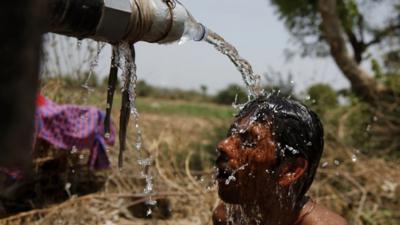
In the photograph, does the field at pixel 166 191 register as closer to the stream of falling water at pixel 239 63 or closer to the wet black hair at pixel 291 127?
the stream of falling water at pixel 239 63

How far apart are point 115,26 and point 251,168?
86 centimetres

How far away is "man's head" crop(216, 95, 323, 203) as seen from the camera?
219 cm

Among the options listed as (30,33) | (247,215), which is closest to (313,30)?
(247,215)

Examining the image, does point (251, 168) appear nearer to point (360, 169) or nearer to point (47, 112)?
point (47, 112)

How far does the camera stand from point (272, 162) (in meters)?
2.23

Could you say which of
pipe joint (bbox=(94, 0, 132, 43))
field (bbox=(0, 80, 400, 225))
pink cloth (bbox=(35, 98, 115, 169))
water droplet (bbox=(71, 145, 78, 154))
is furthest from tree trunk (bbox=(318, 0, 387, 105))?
pipe joint (bbox=(94, 0, 132, 43))

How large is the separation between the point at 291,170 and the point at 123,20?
970 millimetres

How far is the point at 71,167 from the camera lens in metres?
5.64

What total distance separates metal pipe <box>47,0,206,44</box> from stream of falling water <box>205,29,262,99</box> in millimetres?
293

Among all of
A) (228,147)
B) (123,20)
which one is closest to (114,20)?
(123,20)

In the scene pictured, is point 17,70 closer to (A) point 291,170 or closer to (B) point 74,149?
(A) point 291,170

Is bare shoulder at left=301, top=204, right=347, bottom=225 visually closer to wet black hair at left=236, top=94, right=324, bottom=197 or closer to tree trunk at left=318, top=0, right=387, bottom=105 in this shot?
wet black hair at left=236, top=94, right=324, bottom=197

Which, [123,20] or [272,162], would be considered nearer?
[123,20]

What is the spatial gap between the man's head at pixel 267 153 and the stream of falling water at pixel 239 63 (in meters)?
0.30
